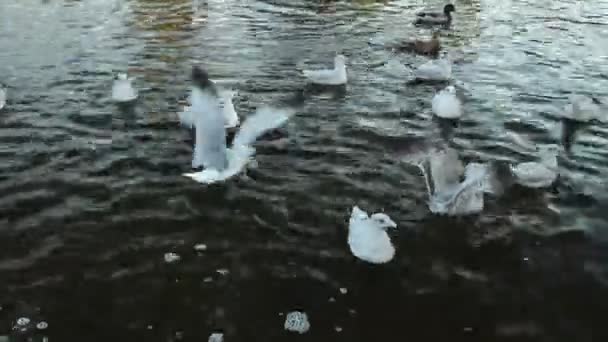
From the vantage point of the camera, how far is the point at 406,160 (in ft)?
32.5

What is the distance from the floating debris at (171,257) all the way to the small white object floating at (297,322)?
5.92 feet

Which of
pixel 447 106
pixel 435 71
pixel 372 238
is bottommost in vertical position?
pixel 372 238

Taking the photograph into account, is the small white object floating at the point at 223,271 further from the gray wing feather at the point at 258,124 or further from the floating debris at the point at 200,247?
the gray wing feather at the point at 258,124

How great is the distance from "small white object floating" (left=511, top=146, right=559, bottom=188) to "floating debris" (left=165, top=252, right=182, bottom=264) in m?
5.35

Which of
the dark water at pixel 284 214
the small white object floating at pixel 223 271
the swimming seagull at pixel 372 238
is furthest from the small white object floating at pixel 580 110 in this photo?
the small white object floating at pixel 223 271

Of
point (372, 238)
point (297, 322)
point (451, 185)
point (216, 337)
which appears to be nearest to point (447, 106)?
point (451, 185)

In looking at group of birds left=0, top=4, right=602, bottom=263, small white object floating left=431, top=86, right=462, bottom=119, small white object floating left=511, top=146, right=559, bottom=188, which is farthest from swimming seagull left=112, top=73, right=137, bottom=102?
small white object floating left=511, top=146, right=559, bottom=188

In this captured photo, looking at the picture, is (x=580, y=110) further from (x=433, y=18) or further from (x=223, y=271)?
(x=433, y=18)

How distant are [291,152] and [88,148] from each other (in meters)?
3.49

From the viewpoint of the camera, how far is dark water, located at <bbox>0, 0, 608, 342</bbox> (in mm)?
Result: 7223

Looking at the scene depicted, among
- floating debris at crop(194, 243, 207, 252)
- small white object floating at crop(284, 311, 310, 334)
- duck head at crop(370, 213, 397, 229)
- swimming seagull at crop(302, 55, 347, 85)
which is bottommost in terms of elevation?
small white object floating at crop(284, 311, 310, 334)

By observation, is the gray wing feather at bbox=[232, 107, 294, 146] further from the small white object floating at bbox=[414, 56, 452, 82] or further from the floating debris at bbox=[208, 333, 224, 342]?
the floating debris at bbox=[208, 333, 224, 342]

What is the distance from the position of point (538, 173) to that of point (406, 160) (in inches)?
80.3

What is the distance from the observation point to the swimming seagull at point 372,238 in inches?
318
